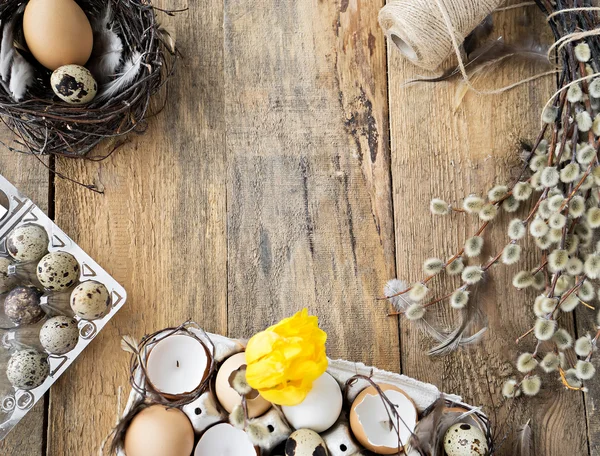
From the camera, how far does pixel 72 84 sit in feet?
2.78

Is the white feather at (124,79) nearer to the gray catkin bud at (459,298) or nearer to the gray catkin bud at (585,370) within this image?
the gray catkin bud at (459,298)

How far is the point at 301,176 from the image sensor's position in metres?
0.96

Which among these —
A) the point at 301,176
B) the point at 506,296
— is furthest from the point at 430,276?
the point at 301,176

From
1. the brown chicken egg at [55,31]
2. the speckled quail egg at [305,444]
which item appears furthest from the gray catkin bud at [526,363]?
the brown chicken egg at [55,31]

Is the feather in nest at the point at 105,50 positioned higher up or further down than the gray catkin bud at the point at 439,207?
higher up

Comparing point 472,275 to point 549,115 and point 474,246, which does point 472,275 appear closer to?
point 474,246

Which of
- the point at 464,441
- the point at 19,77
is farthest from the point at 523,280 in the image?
the point at 19,77

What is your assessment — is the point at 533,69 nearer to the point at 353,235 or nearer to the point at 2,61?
the point at 353,235

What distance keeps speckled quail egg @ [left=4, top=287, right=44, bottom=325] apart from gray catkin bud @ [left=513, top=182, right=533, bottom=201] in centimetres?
77

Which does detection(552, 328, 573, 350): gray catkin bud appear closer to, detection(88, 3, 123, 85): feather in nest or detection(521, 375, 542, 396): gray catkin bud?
detection(521, 375, 542, 396): gray catkin bud

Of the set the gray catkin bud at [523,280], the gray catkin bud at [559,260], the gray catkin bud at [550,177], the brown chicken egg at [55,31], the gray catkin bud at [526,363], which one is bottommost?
the gray catkin bud at [526,363]

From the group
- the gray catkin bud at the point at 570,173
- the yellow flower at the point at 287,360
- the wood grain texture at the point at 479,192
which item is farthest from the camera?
Result: the wood grain texture at the point at 479,192

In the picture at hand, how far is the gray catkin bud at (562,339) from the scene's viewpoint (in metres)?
0.86

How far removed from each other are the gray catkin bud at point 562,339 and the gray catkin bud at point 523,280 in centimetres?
9
